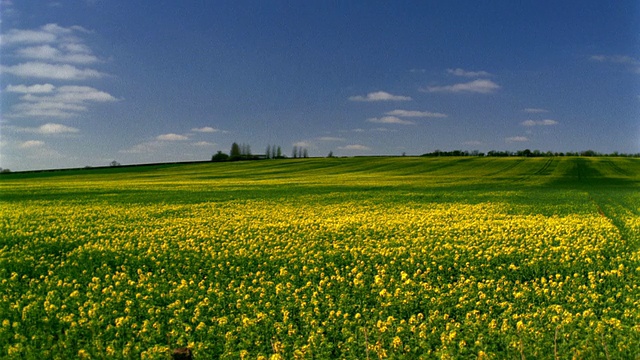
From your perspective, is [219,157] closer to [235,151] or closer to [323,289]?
[235,151]

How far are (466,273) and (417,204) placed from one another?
1867 cm

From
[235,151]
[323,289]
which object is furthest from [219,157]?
[323,289]

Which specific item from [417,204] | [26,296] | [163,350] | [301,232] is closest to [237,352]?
[163,350]

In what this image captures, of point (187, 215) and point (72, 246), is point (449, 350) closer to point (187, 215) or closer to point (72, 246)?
point (72, 246)

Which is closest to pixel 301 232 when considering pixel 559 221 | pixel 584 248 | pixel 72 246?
pixel 72 246

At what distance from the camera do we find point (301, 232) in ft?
60.4

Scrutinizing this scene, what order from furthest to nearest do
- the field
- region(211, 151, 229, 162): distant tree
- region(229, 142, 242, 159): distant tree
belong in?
region(229, 142, 242, 159): distant tree → region(211, 151, 229, 162): distant tree → the field

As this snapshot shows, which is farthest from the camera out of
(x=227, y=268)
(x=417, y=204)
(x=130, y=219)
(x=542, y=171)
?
(x=542, y=171)

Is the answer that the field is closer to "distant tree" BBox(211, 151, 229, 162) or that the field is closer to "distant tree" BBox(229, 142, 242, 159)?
"distant tree" BBox(211, 151, 229, 162)

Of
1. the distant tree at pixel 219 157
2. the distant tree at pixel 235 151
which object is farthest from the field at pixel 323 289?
the distant tree at pixel 235 151

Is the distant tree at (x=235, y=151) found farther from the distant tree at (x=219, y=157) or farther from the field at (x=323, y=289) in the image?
the field at (x=323, y=289)

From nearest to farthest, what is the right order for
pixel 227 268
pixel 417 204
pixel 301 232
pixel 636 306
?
1. pixel 636 306
2. pixel 227 268
3. pixel 301 232
4. pixel 417 204

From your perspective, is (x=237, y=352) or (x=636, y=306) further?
(x=636, y=306)

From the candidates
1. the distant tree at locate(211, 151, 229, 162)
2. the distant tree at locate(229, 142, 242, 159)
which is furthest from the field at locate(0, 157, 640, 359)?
the distant tree at locate(229, 142, 242, 159)
